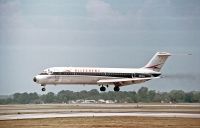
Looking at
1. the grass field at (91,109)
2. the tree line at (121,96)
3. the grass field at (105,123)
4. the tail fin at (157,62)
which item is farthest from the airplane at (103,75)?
the grass field at (105,123)

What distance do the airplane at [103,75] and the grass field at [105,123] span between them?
995 inches

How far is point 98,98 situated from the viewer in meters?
66.6

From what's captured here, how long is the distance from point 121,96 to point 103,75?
13.9 feet

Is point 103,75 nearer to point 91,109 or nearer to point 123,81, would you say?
point 123,81

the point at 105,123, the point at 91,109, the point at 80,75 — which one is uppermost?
the point at 80,75

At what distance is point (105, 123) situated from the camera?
33.2 meters

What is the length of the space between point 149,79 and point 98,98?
6444mm

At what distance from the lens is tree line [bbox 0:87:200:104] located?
6303 cm

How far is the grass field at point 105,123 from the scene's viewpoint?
105ft

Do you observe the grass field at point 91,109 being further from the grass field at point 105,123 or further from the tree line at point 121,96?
the tree line at point 121,96

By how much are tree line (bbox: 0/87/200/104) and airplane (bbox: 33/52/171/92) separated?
4.41ft

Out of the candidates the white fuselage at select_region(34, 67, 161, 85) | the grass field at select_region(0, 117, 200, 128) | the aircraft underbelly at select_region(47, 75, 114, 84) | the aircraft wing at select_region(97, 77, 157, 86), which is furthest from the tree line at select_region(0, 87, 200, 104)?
the grass field at select_region(0, 117, 200, 128)

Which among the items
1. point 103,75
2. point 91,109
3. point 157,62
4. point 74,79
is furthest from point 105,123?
point 157,62

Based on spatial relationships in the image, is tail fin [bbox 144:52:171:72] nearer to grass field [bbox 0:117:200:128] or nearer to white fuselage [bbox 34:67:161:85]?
white fuselage [bbox 34:67:161:85]
